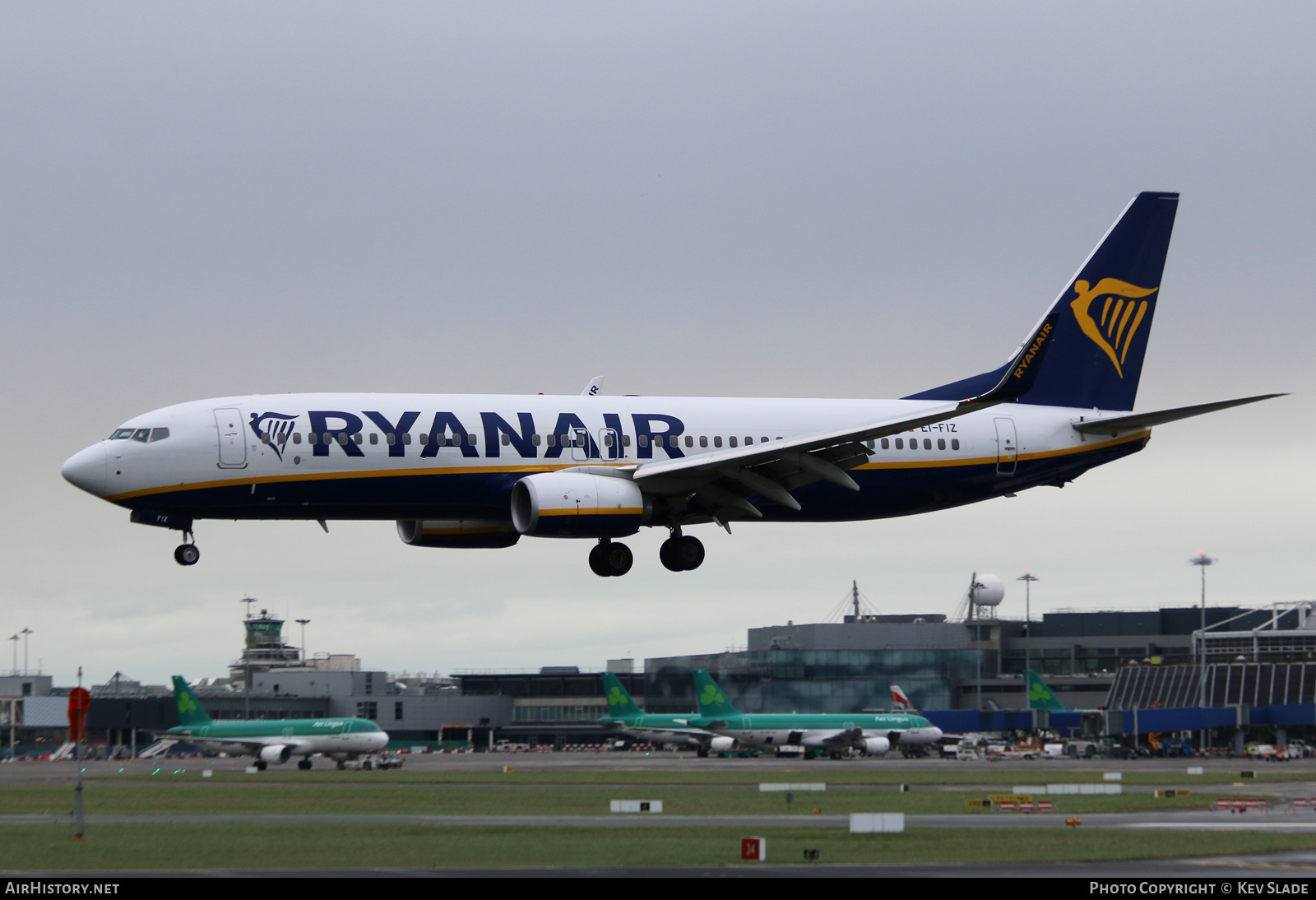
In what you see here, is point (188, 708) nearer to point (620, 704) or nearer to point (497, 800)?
point (620, 704)

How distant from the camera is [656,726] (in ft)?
478

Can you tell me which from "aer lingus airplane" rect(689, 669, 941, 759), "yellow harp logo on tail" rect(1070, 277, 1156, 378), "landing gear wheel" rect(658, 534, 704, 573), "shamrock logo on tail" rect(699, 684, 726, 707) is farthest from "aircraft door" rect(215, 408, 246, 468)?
"shamrock logo on tail" rect(699, 684, 726, 707)

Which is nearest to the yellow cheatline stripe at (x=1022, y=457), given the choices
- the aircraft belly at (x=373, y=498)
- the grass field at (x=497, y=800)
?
the aircraft belly at (x=373, y=498)

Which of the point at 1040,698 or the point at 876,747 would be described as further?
the point at 1040,698

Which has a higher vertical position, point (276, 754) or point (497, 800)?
point (497, 800)

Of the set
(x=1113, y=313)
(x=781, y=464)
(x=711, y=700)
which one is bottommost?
(x=711, y=700)

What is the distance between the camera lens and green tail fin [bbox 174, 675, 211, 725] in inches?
4879

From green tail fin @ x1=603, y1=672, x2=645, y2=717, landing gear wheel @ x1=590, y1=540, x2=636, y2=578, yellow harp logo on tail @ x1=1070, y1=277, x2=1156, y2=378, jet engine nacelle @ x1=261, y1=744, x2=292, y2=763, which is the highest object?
yellow harp logo on tail @ x1=1070, y1=277, x2=1156, y2=378

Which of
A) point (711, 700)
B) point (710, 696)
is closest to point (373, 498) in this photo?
point (710, 696)

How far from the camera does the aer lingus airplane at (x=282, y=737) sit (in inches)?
4619

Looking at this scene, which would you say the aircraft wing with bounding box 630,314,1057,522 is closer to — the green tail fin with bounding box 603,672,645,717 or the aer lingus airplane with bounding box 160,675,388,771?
the aer lingus airplane with bounding box 160,675,388,771

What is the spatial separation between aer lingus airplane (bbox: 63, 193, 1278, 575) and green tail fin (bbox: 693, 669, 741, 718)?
78.7 meters

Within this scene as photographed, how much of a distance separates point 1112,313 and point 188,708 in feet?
282

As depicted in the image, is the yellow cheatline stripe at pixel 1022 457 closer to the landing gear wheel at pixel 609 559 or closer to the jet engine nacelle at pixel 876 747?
the landing gear wheel at pixel 609 559
